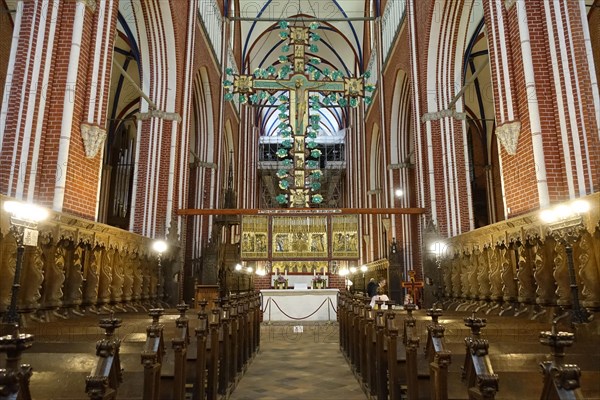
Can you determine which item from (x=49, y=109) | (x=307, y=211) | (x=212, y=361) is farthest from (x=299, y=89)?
(x=212, y=361)

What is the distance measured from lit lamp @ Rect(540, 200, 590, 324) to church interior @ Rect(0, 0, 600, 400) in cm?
3

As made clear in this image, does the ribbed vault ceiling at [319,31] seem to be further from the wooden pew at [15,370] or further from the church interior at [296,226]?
the wooden pew at [15,370]

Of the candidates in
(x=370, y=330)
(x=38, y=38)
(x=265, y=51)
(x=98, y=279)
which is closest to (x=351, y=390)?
(x=370, y=330)

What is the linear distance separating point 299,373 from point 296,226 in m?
10.4

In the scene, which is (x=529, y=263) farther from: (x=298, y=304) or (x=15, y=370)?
(x=298, y=304)

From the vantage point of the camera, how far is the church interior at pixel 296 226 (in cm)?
354

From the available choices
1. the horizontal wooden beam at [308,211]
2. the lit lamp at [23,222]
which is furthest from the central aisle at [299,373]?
the horizontal wooden beam at [308,211]

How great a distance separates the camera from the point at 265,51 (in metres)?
30.7

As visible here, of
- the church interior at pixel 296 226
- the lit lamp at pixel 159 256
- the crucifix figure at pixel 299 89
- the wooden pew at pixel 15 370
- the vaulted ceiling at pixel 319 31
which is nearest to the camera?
the wooden pew at pixel 15 370

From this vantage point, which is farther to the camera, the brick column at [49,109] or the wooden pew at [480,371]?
the brick column at [49,109]

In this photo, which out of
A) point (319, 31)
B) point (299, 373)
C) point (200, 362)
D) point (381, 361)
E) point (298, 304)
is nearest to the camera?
point (200, 362)

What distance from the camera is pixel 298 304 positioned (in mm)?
14570

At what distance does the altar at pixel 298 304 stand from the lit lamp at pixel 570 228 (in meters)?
8.80

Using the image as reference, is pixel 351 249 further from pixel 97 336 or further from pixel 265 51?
pixel 265 51
